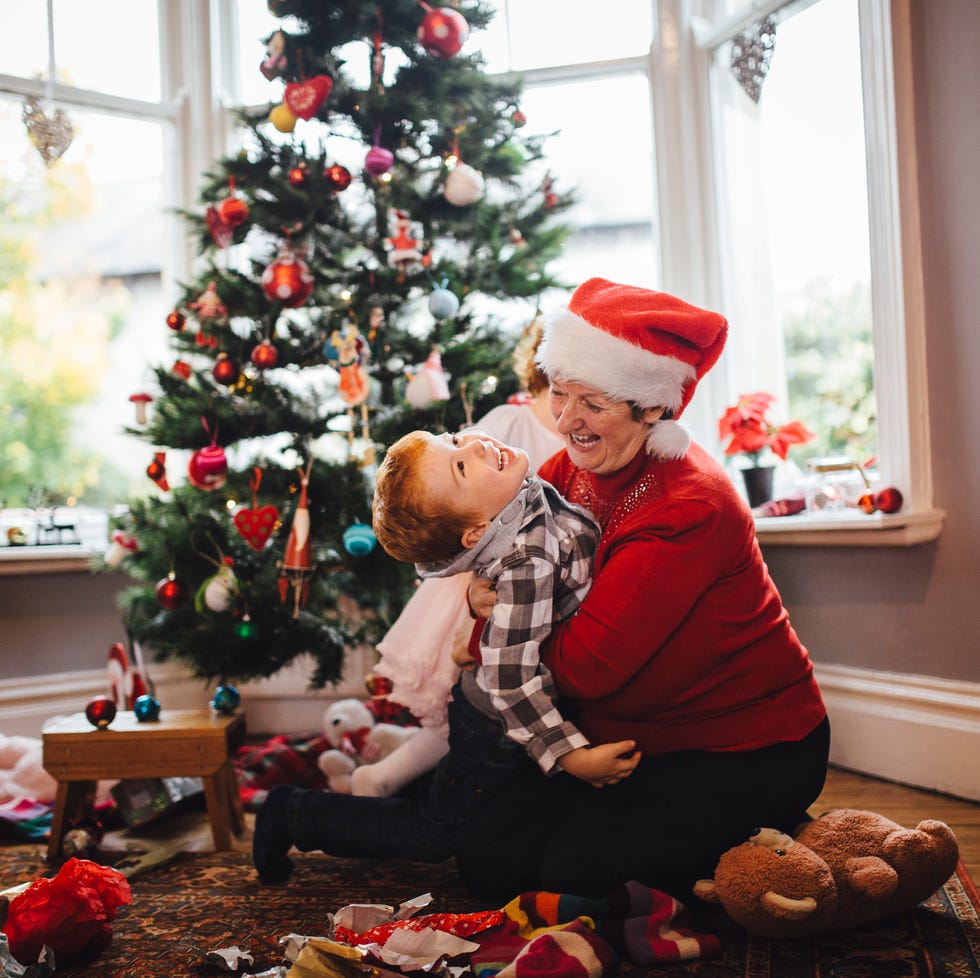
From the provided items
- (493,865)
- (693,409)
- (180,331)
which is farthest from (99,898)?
(693,409)

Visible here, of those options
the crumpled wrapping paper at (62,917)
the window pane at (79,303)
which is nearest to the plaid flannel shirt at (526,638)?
the crumpled wrapping paper at (62,917)

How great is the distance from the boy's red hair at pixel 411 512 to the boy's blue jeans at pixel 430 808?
0.37 meters

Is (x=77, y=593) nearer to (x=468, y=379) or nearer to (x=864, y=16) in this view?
(x=468, y=379)

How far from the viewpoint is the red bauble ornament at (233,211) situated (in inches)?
106

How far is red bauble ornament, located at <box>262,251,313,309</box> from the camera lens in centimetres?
260

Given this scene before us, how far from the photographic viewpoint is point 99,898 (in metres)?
1.65

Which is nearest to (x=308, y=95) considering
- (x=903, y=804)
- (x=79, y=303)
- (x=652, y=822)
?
(x=79, y=303)

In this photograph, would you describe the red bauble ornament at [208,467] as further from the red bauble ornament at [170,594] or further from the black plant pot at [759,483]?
the black plant pot at [759,483]

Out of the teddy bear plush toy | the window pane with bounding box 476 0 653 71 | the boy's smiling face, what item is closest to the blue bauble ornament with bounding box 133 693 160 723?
the boy's smiling face

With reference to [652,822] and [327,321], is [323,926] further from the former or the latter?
[327,321]

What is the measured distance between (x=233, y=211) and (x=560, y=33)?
1.39 metres

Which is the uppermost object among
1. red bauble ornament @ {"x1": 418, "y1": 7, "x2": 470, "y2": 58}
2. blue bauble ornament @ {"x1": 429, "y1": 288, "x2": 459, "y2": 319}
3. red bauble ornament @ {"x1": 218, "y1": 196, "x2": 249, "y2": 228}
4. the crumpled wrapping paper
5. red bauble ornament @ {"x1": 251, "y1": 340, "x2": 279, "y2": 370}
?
red bauble ornament @ {"x1": 418, "y1": 7, "x2": 470, "y2": 58}

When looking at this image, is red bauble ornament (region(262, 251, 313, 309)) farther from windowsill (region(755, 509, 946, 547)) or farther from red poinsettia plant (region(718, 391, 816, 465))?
windowsill (region(755, 509, 946, 547))

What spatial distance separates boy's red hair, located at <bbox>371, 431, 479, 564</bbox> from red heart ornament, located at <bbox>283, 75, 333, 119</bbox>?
142cm
